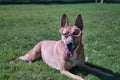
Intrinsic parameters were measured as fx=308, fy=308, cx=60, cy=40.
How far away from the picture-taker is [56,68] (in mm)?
6223

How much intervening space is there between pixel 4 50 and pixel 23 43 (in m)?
0.93

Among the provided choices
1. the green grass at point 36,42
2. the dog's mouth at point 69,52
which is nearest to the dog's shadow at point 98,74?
the green grass at point 36,42

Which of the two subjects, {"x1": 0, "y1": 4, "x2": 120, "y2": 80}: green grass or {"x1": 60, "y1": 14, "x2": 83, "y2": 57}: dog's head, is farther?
{"x1": 0, "y1": 4, "x2": 120, "y2": 80}: green grass

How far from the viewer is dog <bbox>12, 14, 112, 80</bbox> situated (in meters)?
5.55

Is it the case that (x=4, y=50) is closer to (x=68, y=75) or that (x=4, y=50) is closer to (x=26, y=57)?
(x=26, y=57)

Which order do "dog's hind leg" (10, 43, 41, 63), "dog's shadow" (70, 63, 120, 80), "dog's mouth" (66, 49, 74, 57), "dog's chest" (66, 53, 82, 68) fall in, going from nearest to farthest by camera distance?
"dog's mouth" (66, 49, 74, 57) → "dog's shadow" (70, 63, 120, 80) → "dog's chest" (66, 53, 82, 68) → "dog's hind leg" (10, 43, 41, 63)

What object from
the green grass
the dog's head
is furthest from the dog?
the green grass

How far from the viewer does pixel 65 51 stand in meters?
5.81

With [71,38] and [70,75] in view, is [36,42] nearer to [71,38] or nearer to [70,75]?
[70,75]

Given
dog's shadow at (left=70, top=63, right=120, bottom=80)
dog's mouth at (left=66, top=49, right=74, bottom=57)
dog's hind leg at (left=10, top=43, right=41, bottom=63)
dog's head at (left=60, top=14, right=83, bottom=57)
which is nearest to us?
dog's head at (left=60, top=14, right=83, bottom=57)

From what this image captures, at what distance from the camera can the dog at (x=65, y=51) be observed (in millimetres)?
5551

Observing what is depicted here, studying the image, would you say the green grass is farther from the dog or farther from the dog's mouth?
the dog's mouth

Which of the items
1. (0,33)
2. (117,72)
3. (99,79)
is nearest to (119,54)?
(117,72)

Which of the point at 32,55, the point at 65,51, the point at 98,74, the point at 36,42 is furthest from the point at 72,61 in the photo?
the point at 36,42
